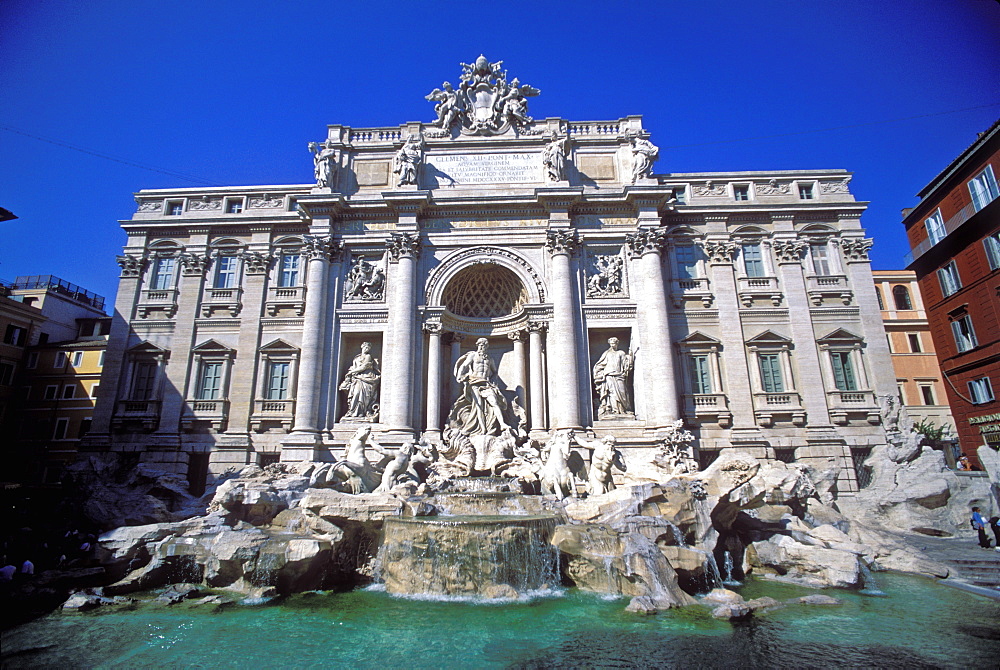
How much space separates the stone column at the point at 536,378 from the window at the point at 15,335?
28.7 meters

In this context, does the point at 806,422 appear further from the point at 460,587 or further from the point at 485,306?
the point at 460,587

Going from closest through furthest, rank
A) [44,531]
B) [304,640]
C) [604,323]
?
1. [304,640]
2. [44,531]
3. [604,323]

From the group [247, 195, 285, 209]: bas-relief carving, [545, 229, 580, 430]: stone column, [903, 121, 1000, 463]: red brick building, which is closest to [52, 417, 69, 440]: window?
[247, 195, 285, 209]: bas-relief carving

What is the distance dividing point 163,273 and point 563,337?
18.7 meters

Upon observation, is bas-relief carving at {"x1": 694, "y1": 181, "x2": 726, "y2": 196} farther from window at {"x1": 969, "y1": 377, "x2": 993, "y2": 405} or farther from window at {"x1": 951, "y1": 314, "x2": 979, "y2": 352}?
window at {"x1": 969, "y1": 377, "x2": 993, "y2": 405}

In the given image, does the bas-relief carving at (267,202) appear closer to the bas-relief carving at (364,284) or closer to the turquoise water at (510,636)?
the bas-relief carving at (364,284)

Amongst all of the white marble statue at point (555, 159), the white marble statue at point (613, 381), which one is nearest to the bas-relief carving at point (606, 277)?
the white marble statue at point (613, 381)

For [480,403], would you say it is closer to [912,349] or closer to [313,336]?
[313,336]

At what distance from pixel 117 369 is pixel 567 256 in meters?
20.0

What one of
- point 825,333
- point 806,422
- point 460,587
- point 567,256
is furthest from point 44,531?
point 825,333

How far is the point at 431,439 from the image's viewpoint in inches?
782

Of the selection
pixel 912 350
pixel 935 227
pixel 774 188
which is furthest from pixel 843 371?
pixel 912 350

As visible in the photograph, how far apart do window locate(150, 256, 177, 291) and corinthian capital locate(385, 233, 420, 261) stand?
10.7 meters

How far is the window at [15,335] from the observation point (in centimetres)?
2788
